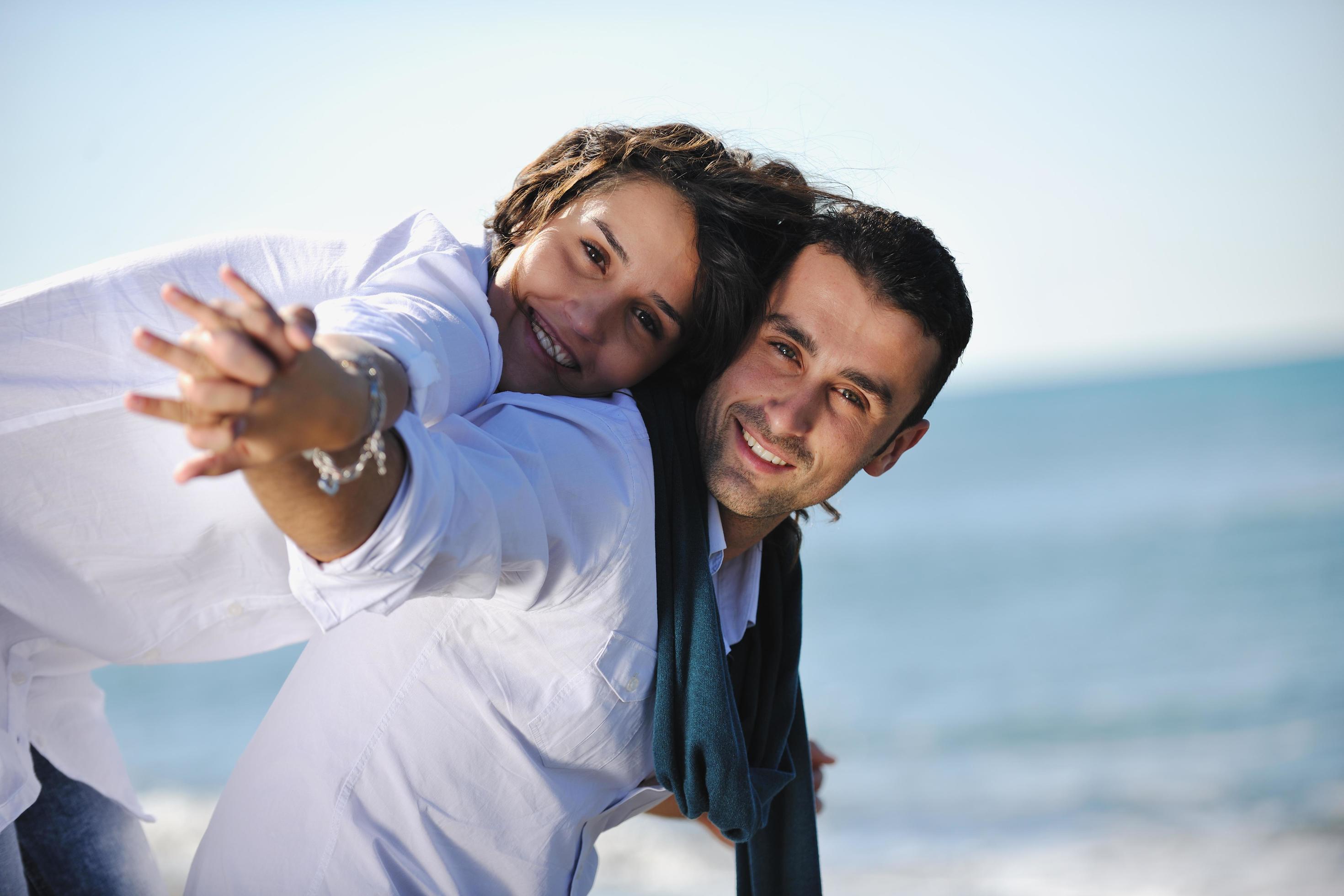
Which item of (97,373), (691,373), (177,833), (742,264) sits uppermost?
(742,264)

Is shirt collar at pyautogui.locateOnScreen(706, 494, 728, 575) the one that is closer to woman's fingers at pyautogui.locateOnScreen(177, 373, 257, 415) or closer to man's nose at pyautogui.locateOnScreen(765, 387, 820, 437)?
man's nose at pyautogui.locateOnScreen(765, 387, 820, 437)

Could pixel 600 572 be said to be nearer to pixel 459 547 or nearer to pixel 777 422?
pixel 459 547

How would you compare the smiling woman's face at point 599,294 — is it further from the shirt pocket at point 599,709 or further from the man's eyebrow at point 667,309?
the shirt pocket at point 599,709

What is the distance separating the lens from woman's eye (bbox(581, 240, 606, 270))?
236cm

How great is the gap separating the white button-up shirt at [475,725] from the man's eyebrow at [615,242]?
0.51 meters

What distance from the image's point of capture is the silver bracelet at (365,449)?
978 millimetres

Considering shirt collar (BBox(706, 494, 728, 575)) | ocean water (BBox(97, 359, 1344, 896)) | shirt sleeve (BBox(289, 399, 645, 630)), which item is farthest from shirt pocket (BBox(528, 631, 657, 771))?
ocean water (BBox(97, 359, 1344, 896))

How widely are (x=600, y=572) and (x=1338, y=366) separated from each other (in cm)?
5868

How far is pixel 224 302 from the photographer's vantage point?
2.86ft

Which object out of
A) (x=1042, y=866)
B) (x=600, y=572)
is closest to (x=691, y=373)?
(x=600, y=572)

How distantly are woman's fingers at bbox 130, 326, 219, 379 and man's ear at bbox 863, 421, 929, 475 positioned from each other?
1.97 metres

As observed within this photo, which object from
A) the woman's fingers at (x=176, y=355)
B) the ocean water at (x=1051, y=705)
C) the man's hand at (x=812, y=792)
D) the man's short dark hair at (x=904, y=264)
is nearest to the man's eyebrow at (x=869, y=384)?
the man's short dark hair at (x=904, y=264)

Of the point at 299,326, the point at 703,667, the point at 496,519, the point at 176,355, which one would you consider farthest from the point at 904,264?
the point at 176,355

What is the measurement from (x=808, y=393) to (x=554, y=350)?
63cm
